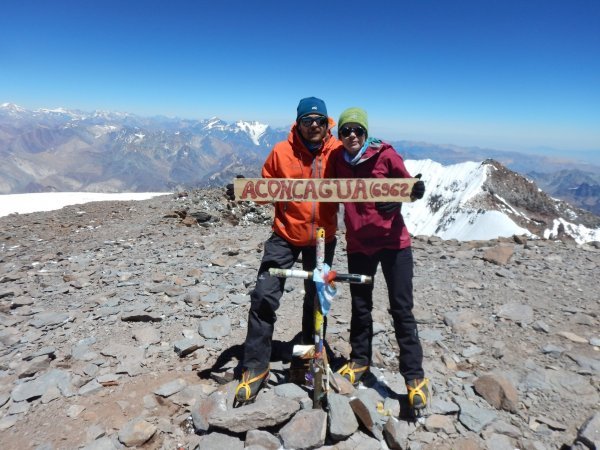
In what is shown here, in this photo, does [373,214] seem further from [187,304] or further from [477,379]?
[187,304]

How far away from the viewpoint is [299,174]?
4242 millimetres

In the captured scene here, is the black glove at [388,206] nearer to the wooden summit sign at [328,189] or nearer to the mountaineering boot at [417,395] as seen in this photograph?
the wooden summit sign at [328,189]

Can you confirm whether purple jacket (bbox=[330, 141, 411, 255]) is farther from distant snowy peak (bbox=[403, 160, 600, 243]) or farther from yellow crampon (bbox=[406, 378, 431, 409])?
distant snowy peak (bbox=[403, 160, 600, 243])

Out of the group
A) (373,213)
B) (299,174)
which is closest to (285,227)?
(299,174)

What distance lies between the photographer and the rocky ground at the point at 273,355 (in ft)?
12.8

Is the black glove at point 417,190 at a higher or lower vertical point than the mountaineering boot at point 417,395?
higher

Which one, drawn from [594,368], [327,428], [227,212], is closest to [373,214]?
[327,428]

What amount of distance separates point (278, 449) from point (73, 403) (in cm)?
269

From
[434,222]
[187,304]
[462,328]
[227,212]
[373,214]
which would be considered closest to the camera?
[373,214]

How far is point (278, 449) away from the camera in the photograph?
145 inches

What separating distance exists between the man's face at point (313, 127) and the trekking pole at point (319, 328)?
1.10 meters

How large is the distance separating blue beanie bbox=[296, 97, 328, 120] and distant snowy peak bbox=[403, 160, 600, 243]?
201 ft

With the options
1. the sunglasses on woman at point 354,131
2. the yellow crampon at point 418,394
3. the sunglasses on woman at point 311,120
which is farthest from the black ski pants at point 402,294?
the sunglasses on woman at point 311,120

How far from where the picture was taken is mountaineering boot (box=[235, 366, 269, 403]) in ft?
13.4
